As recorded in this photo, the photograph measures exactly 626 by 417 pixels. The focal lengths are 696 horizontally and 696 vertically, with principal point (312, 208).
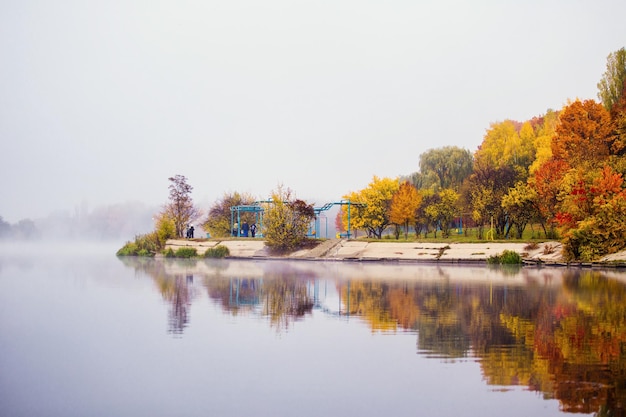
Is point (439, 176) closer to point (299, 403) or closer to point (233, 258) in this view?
point (233, 258)

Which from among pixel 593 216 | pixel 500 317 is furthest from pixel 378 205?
pixel 500 317

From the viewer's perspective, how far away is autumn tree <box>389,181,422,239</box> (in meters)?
47.8

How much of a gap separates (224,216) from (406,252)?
1982 cm

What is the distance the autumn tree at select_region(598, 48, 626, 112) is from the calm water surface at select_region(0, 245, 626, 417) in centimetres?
3042

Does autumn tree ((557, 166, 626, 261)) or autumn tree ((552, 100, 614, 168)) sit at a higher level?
autumn tree ((552, 100, 614, 168))

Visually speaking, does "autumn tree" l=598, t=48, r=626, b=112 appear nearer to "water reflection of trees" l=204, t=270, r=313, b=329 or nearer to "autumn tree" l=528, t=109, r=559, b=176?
"autumn tree" l=528, t=109, r=559, b=176

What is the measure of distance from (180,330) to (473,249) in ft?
90.3

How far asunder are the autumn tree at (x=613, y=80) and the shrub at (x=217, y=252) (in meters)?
25.9

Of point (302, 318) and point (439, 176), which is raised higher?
point (439, 176)

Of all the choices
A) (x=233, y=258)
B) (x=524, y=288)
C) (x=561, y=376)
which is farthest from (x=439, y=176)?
(x=561, y=376)

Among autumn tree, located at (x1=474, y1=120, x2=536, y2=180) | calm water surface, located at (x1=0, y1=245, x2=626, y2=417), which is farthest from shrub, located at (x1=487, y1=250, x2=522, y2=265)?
autumn tree, located at (x1=474, y1=120, x2=536, y2=180)

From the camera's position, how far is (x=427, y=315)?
12.8 m

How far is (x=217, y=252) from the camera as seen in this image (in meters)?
45.8

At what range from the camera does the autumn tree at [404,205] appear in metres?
47.8
